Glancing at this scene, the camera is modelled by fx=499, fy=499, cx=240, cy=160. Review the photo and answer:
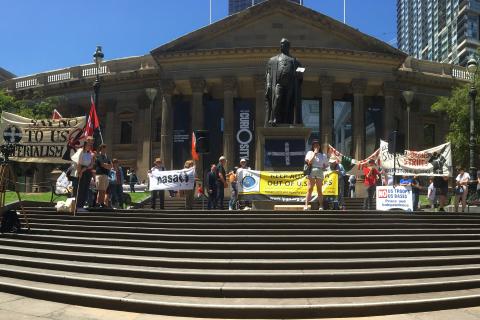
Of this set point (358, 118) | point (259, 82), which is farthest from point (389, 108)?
point (259, 82)

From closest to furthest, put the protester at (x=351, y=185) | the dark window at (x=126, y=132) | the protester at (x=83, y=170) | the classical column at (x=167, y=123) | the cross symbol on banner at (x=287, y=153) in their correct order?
the protester at (x=83, y=170) → the cross symbol on banner at (x=287, y=153) → the protester at (x=351, y=185) → the classical column at (x=167, y=123) → the dark window at (x=126, y=132)

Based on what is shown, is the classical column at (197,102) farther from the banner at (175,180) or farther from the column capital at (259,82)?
the banner at (175,180)

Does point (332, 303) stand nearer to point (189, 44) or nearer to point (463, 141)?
point (463, 141)

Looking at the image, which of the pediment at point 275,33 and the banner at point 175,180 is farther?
the pediment at point 275,33

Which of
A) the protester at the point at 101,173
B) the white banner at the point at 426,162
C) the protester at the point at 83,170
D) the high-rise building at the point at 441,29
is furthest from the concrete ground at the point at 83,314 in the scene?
the high-rise building at the point at 441,29

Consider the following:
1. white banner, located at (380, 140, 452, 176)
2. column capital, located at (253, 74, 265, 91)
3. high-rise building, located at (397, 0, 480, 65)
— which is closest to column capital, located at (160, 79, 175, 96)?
column capital, located at (253, 74, 265, 91)

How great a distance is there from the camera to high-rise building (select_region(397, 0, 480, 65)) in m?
134

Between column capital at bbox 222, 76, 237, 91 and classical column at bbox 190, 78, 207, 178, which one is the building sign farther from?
classical column at bbox 190, 78, 207, 178

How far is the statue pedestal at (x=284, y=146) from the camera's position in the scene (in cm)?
1462

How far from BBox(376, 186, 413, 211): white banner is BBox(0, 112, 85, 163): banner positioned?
10152mm

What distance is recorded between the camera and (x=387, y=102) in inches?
1651

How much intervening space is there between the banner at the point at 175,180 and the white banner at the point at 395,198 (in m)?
6.36

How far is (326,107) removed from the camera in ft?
133

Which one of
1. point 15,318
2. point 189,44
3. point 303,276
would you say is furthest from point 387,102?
point 15,318
